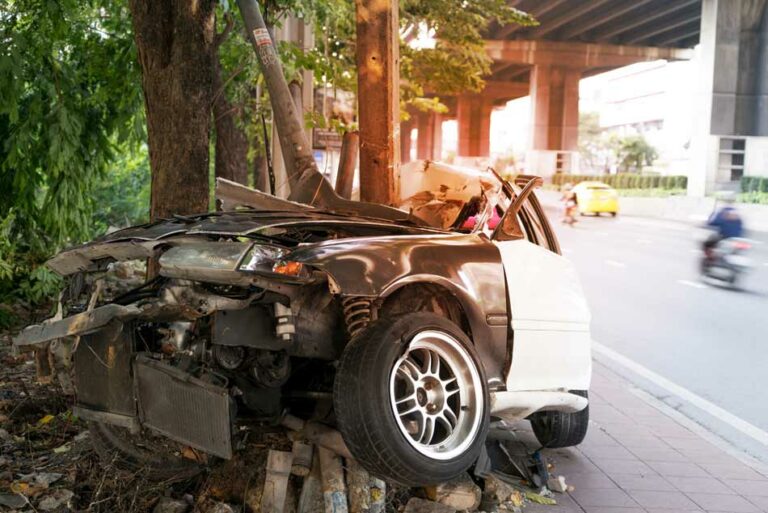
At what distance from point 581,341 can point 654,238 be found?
2094 cm

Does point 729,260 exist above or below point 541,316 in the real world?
below

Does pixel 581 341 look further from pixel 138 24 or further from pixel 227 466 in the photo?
pixel 138 24

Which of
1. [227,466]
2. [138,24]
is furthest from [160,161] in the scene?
[227,466]

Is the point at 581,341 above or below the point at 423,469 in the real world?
above

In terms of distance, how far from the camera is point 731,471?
5.47m

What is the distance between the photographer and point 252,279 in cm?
351

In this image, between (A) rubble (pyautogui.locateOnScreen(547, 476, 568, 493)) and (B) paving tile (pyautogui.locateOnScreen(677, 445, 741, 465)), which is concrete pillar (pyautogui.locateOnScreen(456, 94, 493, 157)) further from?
(A) rubble (pyautogui.locateOnScreen(547, 476, 568, 493))

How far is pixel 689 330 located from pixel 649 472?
6.09m

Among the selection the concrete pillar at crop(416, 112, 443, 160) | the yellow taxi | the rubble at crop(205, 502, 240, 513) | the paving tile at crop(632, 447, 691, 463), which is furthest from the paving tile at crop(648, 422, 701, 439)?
the concrete pillar at crop(416, 112, 443, 160)

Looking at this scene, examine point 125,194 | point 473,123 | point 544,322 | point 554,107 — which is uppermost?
point 554,107

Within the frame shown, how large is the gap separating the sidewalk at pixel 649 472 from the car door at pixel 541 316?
677mm

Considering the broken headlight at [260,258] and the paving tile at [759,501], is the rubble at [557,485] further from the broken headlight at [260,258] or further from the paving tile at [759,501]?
the broken headlight at [260,258]

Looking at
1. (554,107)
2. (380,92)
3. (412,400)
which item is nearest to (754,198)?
(554,107)

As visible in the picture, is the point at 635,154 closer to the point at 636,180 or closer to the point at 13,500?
the point at 636,180
